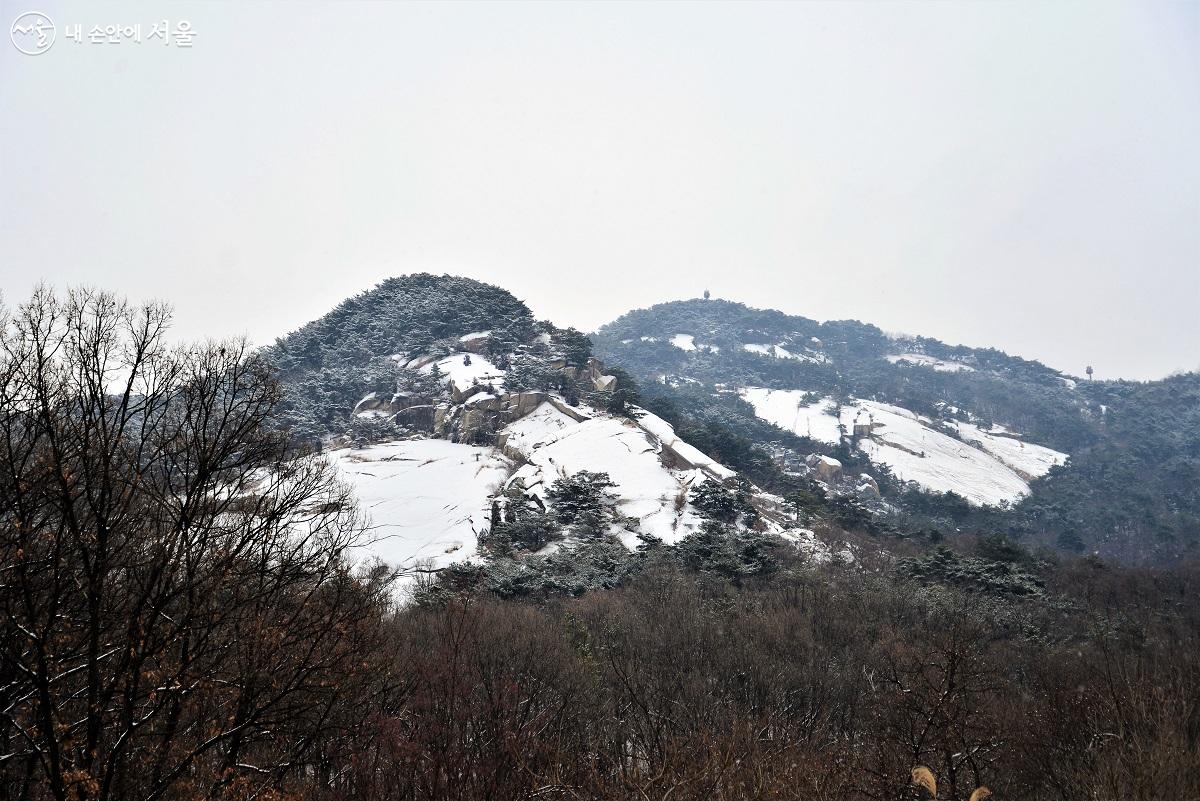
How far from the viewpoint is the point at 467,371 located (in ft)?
170

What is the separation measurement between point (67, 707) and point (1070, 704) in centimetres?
1832

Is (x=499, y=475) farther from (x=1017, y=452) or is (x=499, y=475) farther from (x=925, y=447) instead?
(x=1017, y=452)

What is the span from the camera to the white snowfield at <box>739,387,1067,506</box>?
67.2m

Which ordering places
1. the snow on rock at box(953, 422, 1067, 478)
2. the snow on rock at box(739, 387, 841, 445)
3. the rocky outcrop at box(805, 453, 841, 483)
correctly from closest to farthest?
the rocky outcrop at box(805, 453, 841, 483) → the snow on rock at box(739, 387, 841, 445) → the snow on rock at box(953, 422, 1067, 478)

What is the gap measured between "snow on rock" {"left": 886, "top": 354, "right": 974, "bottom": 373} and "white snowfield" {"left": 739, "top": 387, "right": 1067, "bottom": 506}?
4304 centimetres

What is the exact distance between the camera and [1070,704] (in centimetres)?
1252

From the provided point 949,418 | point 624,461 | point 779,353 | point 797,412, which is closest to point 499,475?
point 624,461

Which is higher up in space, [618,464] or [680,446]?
[680,446]

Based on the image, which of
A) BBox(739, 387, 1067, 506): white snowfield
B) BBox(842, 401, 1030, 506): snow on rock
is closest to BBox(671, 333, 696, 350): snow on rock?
BBox(739, 387, 1067, 506): white snowfield

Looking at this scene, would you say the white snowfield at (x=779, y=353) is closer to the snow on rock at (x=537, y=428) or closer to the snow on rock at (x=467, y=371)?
the snow on rock at (x=467, y=371)

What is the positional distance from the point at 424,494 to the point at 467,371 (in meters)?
18.7

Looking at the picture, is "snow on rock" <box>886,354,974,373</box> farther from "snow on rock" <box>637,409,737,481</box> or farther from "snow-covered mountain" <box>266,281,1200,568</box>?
"snow on rock" <box>637,409,737,481</box>

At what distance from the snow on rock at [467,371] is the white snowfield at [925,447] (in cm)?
4252

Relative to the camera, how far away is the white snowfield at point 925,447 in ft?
221
